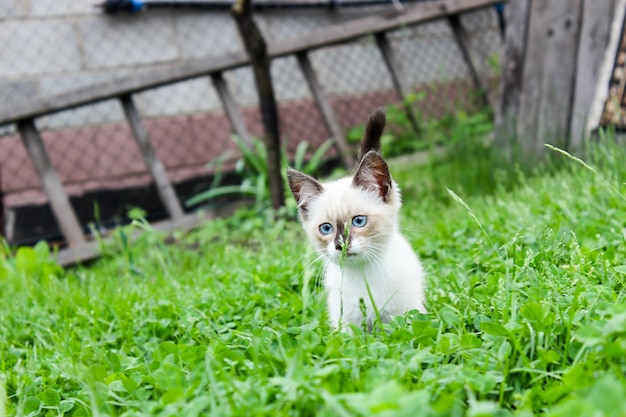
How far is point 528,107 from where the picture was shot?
16.8 feet

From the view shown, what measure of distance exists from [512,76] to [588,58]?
69 centimetres

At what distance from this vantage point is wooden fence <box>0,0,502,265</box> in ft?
17.0

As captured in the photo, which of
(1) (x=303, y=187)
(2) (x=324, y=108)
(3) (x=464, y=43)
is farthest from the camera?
(3) (x=464, y=43)

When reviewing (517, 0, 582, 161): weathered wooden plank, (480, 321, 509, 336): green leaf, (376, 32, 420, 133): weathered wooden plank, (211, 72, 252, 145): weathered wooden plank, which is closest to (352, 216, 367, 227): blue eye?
(480, 321, 509, 336): green leaf

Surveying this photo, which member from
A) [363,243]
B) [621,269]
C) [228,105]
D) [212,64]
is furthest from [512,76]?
[621,269]

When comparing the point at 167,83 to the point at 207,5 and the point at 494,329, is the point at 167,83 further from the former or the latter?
the point at 494,329

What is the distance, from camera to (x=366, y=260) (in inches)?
95.2

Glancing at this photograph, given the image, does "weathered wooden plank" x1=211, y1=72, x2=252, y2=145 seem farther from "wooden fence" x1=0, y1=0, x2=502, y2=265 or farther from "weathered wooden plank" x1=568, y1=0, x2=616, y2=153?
"weathered wooden plank" x1=568, y1=0, x2=616, y2=153

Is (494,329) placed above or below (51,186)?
below

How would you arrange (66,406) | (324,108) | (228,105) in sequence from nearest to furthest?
(66,406) < (228,105) < (324,108)

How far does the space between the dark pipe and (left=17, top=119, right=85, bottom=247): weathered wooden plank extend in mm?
1648

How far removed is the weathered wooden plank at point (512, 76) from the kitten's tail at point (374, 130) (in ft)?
8.16

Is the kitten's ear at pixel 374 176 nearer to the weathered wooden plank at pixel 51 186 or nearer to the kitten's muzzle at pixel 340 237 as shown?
the kitten's muzzle at pixel 340 237

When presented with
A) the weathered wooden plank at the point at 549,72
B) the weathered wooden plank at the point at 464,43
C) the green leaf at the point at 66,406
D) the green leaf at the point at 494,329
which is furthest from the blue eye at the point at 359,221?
the weathered wooden plank at the point at 464,43
